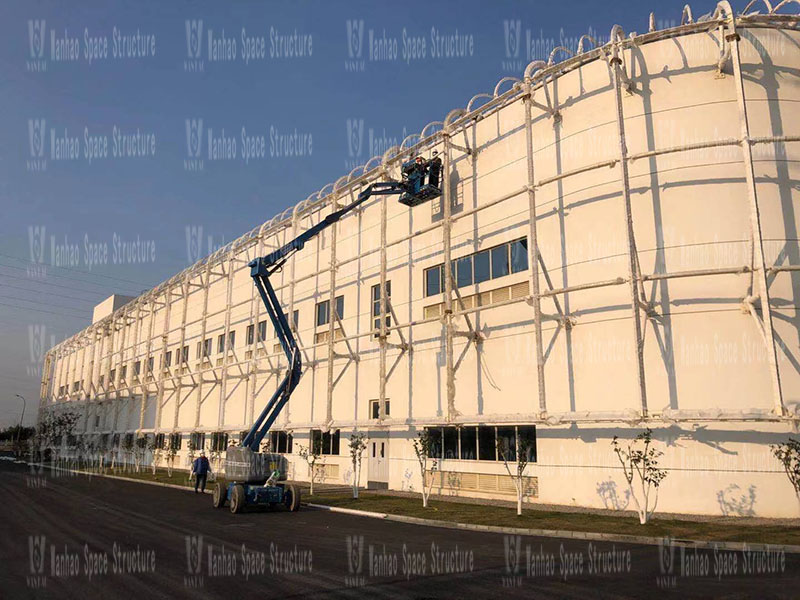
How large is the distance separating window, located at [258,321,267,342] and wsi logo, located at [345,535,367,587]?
24395 mm

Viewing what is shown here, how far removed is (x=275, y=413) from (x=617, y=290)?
13257 mm

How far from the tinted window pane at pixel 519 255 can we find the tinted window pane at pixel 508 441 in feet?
20.1

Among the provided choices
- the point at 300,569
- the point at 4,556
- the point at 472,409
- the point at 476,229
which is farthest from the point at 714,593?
the point at 476,229

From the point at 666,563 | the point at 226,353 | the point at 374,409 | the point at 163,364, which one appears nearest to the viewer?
the point at 666,563

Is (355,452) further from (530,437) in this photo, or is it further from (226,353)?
(226,353)

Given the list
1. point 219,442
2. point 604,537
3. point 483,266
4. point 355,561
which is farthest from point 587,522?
point 219,442

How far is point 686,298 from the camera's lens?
18.4 metres

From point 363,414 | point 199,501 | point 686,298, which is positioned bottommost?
point 199,501

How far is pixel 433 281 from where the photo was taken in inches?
1039

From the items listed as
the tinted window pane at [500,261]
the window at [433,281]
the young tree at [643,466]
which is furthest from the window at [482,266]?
the young tree at [643,466]

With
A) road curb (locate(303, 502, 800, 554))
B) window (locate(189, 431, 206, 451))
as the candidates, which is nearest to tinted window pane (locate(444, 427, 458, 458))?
road curb (locate(303, 502, 800, 554))

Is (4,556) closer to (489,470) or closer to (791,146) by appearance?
(489,470)

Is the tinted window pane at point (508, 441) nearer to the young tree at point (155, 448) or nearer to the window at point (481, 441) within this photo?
the window at point (481, 441)

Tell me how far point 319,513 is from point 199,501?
6.93 metres
